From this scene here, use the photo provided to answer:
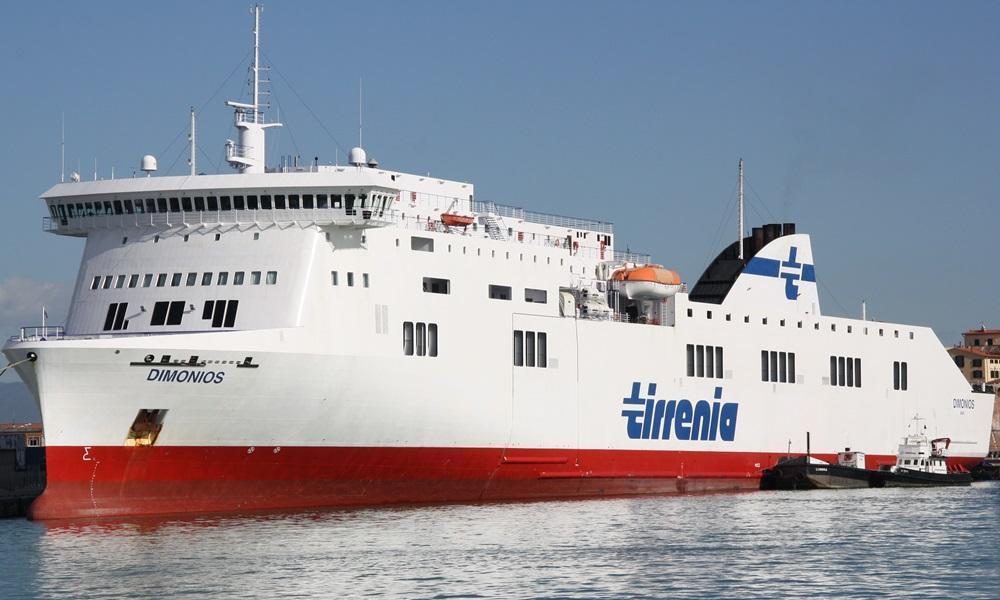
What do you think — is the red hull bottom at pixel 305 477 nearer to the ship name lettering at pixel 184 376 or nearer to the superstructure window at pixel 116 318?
the ship name lettering at pixel 184 376

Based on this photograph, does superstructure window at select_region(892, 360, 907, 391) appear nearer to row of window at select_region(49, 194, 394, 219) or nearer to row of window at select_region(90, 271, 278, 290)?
row of window at select_region(49, 194, 394, 219)

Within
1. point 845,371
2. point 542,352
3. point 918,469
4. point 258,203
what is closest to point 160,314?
point 258,203

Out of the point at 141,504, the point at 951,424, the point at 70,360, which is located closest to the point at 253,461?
the point at 141,504

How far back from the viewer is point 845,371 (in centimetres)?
4856

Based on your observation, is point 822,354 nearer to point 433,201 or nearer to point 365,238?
point 433,201

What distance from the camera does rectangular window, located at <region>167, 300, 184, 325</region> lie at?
33.9 metres

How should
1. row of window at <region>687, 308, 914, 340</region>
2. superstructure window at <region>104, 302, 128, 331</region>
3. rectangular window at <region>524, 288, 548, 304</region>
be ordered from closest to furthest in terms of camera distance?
superstructure window at <region>104, 302, 128, 331</region> < rectangular window at <region>524, 288, 548, 304</region> < row of window at <region>687, 308, 914, 340</region>

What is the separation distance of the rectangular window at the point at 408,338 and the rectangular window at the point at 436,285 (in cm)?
126

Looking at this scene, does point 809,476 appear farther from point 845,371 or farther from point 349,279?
point 349,279

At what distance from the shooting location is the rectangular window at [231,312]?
3356cm

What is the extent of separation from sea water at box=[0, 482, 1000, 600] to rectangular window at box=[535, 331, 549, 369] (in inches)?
157

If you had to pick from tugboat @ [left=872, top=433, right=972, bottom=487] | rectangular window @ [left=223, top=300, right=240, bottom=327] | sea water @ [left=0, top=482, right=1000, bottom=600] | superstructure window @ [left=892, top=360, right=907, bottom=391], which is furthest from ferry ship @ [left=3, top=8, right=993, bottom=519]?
superstructure window @ [left=892, top=360, right=907, bottom=391]

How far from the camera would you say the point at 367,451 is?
3422 centimetres

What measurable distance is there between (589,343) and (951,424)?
19578 millimetres
